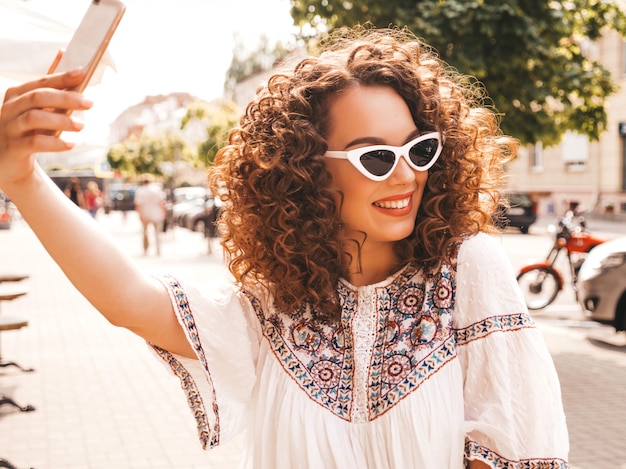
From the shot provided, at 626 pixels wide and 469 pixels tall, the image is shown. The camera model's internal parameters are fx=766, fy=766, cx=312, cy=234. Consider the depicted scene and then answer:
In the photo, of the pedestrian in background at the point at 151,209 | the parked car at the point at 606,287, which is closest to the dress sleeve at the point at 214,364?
the parked car at the point at 606,287

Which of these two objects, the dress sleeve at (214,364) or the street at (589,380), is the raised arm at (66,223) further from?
the street at (589,380)

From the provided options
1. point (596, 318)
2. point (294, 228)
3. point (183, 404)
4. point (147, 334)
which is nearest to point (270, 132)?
point (294, 228)

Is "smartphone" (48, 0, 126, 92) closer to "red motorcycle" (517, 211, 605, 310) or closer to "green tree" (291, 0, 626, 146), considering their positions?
"green tree" (291, 0, 626, 146)

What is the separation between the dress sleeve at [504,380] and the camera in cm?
168

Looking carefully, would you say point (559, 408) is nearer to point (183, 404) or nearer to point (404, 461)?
point (404, 461)

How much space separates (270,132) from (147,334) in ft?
1.92

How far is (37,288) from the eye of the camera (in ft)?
41.3

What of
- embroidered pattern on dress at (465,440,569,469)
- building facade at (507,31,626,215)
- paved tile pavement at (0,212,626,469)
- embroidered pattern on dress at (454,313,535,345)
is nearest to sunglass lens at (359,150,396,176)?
embroidered pattern on dress at (454,313,535,345)

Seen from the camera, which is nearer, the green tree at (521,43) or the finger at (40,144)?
the finger at (40,144)

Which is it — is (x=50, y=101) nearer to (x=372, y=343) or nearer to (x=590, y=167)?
(x=372, y=343)

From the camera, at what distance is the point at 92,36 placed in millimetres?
1267

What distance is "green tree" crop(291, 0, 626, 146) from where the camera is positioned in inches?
255

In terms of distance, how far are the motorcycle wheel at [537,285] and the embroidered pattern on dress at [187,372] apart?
26.6 ft

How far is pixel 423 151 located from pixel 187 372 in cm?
77
